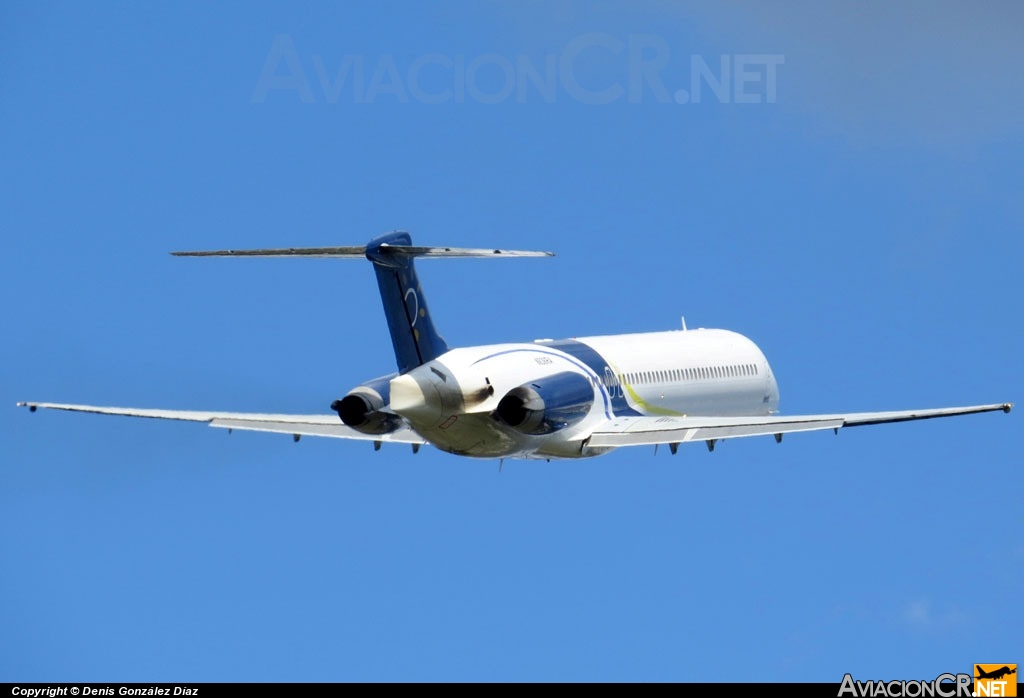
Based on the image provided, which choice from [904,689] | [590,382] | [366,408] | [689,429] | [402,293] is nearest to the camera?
[904,689]

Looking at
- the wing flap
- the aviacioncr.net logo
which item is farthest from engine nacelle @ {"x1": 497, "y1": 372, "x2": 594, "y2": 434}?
the aviacioncr.net logo

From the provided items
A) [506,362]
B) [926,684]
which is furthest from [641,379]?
[926,684]

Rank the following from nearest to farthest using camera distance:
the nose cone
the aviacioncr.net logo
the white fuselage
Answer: the aviacioncr.net logo
the nose cone
the white fuselage

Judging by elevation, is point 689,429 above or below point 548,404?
below

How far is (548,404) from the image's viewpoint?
5044 centimetres

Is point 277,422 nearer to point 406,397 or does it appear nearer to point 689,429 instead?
point 406,397

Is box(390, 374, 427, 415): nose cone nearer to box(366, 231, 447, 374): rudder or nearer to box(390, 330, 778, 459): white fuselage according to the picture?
box(390, 330, 778, 459): white fuselage

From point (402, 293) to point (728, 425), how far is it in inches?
324

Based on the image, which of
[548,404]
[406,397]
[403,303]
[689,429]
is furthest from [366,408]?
[689,429]

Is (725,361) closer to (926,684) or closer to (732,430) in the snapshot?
(732,430)

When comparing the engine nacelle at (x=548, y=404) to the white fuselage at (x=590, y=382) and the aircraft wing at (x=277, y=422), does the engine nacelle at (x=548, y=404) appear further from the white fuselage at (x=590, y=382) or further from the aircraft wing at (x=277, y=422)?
the aircraft wing at (x=277, y=422)

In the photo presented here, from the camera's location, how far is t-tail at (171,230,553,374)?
160 feet

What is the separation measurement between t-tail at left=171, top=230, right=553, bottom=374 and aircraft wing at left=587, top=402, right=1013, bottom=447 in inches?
204

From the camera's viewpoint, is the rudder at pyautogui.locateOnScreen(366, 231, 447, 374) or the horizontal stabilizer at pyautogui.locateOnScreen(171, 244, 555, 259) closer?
the horizontal stabilizer at pyautogui.locateOnScreen(171, 244, 555, 259)
